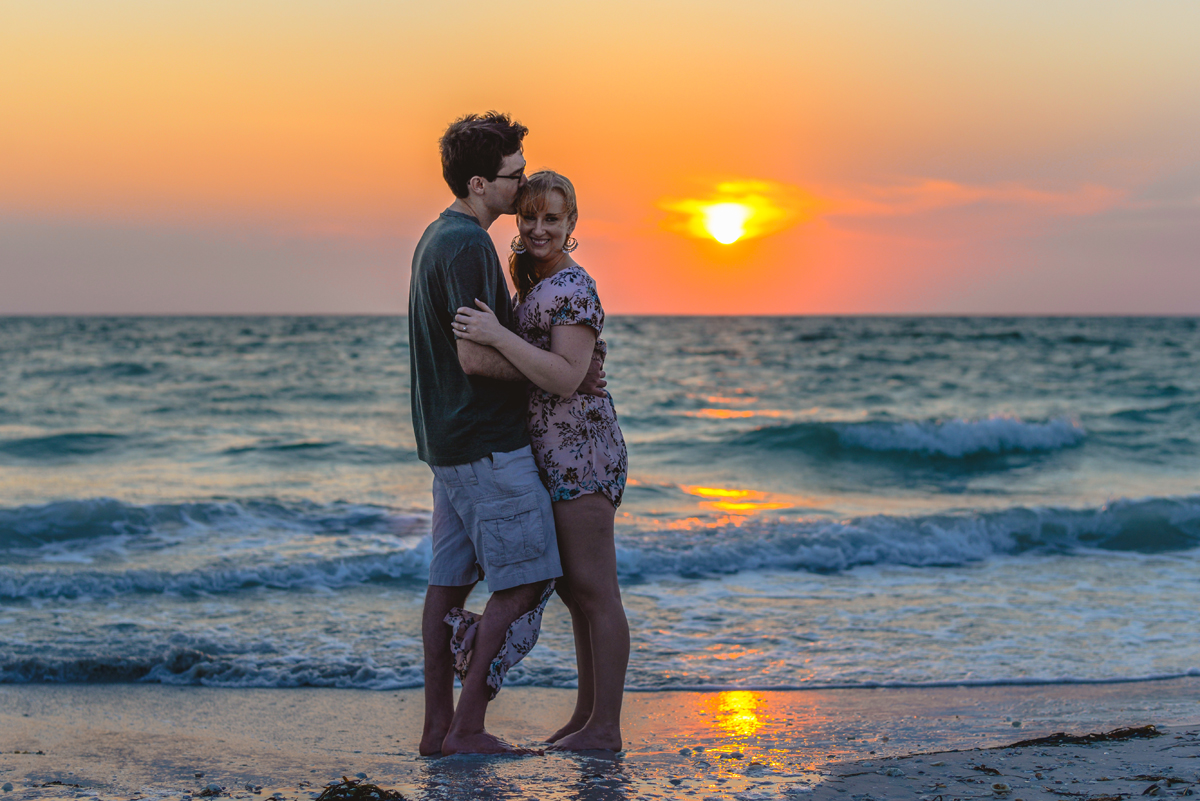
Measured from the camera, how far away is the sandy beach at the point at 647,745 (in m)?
2.78

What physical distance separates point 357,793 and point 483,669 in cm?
58

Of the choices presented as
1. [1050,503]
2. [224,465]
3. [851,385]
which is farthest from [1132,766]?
[851,385]

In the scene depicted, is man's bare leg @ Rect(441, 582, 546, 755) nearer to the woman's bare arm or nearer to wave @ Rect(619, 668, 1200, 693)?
the woman's bare arm

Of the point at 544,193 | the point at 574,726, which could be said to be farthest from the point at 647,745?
the point at 544,193

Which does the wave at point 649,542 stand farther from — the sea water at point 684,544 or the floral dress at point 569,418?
the floral dress at point 569,418

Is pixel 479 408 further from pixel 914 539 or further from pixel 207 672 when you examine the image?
pixel 914 539

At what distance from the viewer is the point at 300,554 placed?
688 centimetres

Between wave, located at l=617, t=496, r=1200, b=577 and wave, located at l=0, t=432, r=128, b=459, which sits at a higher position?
wave, located at l=0, t=432, r=128, b=459

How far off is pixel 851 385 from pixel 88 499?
1847cm

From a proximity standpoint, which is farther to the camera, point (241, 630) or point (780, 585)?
point (780, 585)

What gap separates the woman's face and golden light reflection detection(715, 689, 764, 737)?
2042 millimetres

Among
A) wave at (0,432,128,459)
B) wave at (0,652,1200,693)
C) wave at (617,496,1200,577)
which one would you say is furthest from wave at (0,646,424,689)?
wave at (0,432,128,459)

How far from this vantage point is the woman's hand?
2.68m

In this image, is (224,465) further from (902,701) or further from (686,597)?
(902,701)
